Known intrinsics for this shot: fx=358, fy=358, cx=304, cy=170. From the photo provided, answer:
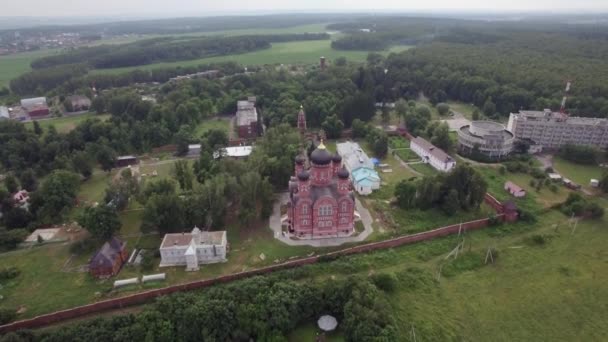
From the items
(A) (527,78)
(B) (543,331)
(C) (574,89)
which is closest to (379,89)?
(A) (527,78)

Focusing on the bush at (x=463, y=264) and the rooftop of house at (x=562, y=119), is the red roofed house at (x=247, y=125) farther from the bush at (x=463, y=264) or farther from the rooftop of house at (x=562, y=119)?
the rooftop of house at (x=562, y=119)

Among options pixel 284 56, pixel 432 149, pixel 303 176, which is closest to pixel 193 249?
pixel 303 176

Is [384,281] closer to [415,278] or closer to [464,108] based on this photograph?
[415,278]

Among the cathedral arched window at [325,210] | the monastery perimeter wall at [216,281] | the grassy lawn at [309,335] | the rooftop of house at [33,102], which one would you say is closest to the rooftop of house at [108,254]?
the monastery perimeter wall at [216,281]

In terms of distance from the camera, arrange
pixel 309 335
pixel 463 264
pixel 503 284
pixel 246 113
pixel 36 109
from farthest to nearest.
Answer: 1. pixel 36 109
2. pixel 246 113
3. pixel 463 264
4. pixel 503 284
5. pixel 309 335

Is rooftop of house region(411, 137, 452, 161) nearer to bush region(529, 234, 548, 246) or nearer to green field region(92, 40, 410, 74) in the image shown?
bush region(529, 234, 548, 246)

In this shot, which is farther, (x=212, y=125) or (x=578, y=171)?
(x=212, y=125)

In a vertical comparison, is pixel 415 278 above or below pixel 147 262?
below
